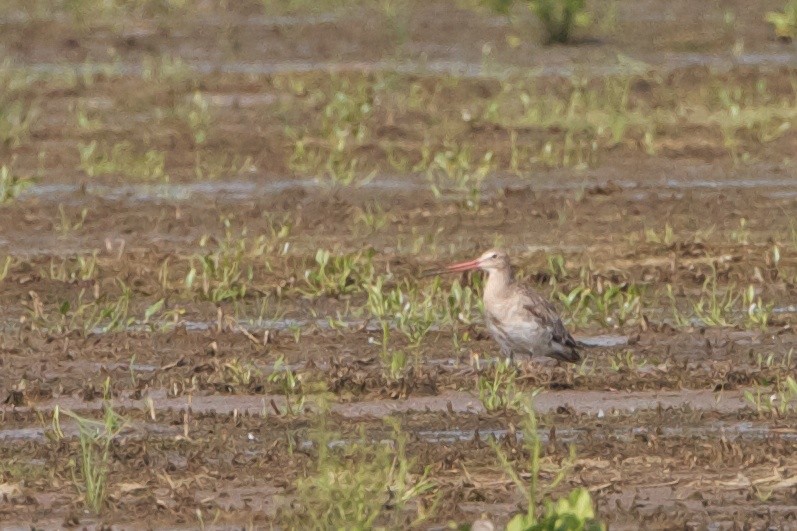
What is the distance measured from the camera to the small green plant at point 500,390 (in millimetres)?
8352

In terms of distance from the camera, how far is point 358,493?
6.27 m

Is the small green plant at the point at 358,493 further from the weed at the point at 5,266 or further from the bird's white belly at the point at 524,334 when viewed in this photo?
the weed at the point at 5,266

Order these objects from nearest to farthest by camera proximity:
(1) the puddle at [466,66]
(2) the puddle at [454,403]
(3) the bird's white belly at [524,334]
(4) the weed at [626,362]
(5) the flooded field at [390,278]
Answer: (5) the flooded field at [390,278] < (2) the puddle at [454,403] < (4) the weed at [626,362] < (3) the bird's white belly at [524,334] < (1) the puddle at [466,66]

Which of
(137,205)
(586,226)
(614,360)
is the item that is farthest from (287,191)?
(614,360)

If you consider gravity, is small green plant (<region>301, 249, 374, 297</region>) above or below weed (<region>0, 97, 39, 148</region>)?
above

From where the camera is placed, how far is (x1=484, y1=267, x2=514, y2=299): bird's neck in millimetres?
9547

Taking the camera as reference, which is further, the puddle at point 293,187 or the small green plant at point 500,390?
the puddle at point 293,187

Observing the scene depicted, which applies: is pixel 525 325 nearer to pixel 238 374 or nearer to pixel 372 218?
pixel 238 374

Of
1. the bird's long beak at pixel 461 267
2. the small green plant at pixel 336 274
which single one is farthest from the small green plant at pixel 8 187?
the bird's long beak at pixel 461 267

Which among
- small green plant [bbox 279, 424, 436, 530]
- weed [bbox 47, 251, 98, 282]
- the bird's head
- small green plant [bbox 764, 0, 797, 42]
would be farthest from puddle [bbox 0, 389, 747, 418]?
→ small green plant [bbox 764, 0, 797, 42]

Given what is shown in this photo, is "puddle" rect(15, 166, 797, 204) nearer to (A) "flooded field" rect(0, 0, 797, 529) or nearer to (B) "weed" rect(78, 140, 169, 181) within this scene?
(A) "flooded field" rect(0, 0, 797, 529)

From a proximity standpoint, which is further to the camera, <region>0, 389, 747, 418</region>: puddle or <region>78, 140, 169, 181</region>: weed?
<region>78, 140, 169, 181</region>: weed

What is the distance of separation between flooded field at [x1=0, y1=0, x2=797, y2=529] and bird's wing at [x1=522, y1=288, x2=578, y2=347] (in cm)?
14

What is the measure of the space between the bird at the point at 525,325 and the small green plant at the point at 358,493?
1.92 meters
